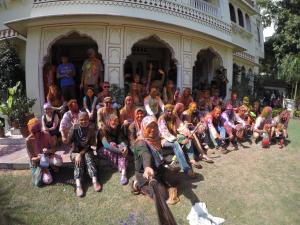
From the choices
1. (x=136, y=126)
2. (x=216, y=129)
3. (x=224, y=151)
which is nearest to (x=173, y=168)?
(x=136, y=126)

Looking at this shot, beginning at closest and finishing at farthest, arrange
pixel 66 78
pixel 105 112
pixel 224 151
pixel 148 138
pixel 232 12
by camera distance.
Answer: pixel 148 138 < pixel 105 112 < pixel 224 151 < pixel 66 78 < pixel 232 12

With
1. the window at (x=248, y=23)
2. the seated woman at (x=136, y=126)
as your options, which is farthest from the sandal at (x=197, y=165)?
the window at (x=248, y=23)

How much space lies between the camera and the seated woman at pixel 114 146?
6543 mm

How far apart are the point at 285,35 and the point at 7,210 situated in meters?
23.6

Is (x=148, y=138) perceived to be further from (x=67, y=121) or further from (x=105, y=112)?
(x=67, y=121)

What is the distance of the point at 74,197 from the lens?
19.4 ft

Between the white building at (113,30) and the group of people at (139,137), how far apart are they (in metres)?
1.80

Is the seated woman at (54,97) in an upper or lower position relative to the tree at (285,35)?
lower

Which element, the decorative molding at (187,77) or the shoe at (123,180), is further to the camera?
the decorative molding at (187,77)

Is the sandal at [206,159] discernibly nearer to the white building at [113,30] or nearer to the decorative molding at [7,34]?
the white building at [113,30]

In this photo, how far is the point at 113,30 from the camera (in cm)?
995

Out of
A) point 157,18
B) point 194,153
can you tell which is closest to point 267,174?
point 194,153

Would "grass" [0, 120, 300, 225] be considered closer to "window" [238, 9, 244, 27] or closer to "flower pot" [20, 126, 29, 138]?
"flower pot" [20, 126, 29, 138]

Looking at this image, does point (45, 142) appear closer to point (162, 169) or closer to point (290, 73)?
point (162, 169)
